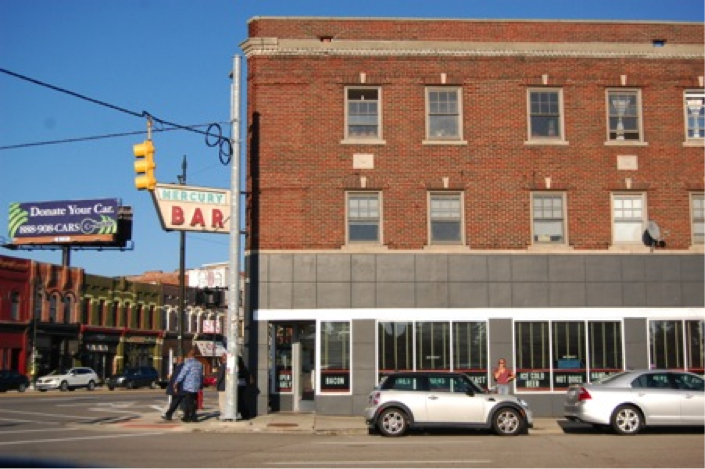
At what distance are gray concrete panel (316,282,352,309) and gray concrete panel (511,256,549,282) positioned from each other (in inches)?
190

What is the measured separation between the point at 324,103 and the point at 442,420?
10.3 m

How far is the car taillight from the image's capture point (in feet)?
61.8

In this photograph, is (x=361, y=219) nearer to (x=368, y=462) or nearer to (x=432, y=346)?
(x=432, y=346)

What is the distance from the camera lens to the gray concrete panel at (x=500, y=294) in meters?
24.0

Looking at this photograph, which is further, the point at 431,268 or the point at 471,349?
the point at 431,268

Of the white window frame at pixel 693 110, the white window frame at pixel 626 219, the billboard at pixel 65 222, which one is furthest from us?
the billboard at pixel 65 222

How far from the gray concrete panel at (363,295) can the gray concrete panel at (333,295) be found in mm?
142

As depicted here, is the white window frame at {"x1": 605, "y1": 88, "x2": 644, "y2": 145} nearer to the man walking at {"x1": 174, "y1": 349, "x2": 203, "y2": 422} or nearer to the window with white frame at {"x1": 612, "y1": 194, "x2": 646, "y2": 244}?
the window with white frame at {"x1": 612, "y1": 194, "x2": 646, "y2": 244}

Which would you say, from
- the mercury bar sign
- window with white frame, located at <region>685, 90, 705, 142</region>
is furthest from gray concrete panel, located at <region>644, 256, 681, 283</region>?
the mercury bar sign

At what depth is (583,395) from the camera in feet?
62.3

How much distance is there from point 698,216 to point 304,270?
11824 millimetres

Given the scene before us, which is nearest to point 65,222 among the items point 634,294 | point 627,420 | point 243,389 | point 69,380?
point 69,380

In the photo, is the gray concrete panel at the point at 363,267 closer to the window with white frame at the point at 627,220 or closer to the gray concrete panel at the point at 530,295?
the gray concrete panel at the point at 530,295

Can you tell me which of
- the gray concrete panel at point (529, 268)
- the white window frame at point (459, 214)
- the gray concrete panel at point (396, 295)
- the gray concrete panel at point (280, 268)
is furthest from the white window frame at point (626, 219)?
the gray concrete panel at point (280, 268)
